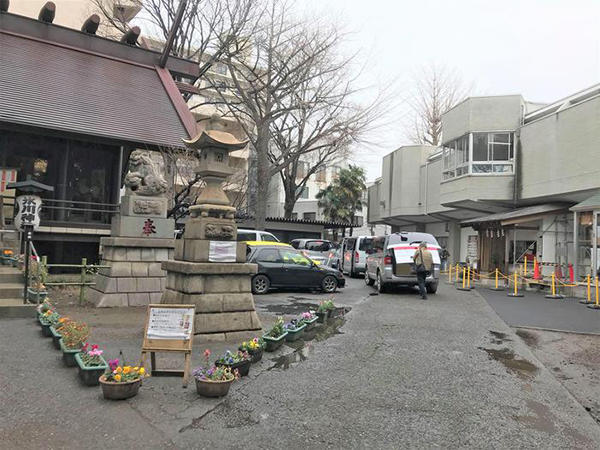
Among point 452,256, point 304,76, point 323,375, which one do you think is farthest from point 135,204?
point 452,256

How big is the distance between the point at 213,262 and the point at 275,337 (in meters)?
1.63

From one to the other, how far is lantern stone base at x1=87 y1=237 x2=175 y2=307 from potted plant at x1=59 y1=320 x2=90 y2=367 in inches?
168

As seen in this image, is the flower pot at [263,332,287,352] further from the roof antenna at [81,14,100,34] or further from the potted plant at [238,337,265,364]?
the roof antenna at [81,14,100,34]

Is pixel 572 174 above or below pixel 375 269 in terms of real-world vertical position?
above

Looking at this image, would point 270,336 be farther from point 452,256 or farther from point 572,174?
point 452,256

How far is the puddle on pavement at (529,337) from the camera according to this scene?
8783 mm

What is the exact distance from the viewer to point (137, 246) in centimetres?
1139

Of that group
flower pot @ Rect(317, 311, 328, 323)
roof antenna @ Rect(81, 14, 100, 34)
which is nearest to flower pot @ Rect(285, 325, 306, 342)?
flower pot @ Rect(317, 311, 328, 323)

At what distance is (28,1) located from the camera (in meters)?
30.9

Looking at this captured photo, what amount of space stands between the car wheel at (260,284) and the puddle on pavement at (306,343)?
4.78 meters

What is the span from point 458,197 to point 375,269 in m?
10.9

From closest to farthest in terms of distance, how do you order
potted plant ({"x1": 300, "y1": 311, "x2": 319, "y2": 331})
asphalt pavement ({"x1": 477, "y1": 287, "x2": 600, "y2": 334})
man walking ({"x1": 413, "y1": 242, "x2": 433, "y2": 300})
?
potted plant ({"x1": 300, "y1": 311, "x2": 319, "y2": 331}) < asphalt pavement ({"x1": 477, "y1": 287, "x2": 600, "y2": 334}) < man walking ({"x1": 413, "y1": 242, "x2": 433, "y2": 300})

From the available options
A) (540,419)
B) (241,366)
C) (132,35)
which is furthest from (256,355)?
(132,35)

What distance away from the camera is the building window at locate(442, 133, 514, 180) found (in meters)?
24.6
